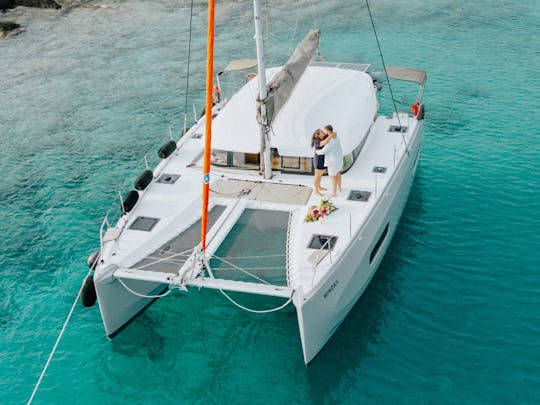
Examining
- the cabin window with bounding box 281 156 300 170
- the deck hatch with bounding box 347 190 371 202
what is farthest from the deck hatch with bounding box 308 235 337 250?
the cabin window with bounding box 281 156 300 170

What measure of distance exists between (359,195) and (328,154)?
1355 millimetres

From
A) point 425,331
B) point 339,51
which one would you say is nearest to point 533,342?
point 425,331

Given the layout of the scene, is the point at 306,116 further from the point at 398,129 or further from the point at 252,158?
the point at 398,129

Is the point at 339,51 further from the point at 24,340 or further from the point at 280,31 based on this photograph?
the point at 24,340

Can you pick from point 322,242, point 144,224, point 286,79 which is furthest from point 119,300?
point 286,79

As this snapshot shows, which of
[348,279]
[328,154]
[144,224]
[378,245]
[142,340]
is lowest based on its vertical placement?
[142,340]

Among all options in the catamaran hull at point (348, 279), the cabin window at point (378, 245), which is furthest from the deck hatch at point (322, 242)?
the cabin window at point (378, 245)

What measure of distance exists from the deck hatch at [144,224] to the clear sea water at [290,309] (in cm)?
241

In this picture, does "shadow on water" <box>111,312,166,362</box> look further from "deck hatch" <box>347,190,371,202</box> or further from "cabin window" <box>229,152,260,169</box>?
"deck hatch" <box>347,190,371,202</box>

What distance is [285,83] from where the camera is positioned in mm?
15953

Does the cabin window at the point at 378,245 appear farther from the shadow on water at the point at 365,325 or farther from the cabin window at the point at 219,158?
the cabin window at the point at 219,158

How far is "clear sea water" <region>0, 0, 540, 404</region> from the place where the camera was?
43.8 feet

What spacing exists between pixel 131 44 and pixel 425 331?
89.8 ft

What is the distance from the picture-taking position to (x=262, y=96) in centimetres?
1477
